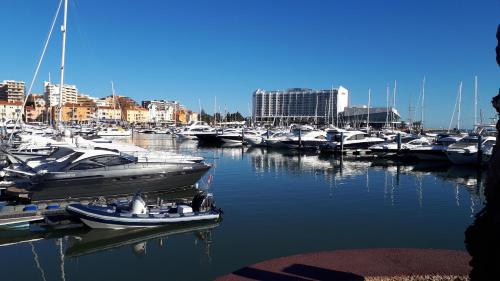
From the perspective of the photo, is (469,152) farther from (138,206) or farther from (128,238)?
(128,238)

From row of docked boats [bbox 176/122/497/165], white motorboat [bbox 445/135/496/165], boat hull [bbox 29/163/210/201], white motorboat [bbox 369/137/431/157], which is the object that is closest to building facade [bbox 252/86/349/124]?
row of docked boats [bbox 176/122/497/165]

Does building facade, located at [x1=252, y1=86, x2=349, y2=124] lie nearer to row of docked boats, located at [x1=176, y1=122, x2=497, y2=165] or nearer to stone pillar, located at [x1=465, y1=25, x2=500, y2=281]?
row of docked boats, located at [x1=176, y1=122, x2=497, y2=165]

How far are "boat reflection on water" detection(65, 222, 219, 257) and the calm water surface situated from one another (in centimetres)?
3

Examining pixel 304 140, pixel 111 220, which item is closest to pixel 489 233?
pixel 111 220

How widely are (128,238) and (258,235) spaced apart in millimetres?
4482

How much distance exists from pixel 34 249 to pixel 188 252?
5.00 metres

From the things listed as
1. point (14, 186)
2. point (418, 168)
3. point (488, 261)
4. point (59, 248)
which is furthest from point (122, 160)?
point (418, 168)

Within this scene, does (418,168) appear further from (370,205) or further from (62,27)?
(62,27)

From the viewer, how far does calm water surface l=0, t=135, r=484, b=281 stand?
12125mm

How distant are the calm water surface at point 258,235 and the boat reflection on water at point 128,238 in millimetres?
33

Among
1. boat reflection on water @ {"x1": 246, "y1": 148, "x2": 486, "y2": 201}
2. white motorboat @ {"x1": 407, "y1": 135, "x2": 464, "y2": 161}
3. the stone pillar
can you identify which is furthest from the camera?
white motorboat @ {"x1": 407, "y1": 135, "x2": 464, "y2": 161}

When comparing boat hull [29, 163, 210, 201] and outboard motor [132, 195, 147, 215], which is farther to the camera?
boat hull [29, 163, 210, 201]

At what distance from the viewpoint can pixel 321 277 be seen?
8.57 metres

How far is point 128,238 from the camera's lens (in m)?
14.5
